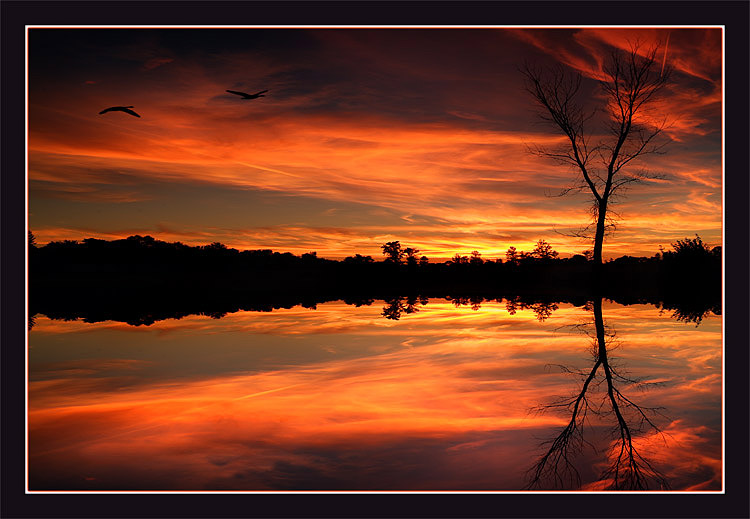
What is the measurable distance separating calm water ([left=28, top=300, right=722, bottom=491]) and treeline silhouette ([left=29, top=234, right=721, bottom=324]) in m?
3.50

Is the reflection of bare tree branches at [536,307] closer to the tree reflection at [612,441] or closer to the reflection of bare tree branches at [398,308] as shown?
the reflection of bare tree branches at [398,308]

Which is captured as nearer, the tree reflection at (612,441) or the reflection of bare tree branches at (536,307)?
the tree reflection at (612,441)

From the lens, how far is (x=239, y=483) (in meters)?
3.18

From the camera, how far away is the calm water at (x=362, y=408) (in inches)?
130

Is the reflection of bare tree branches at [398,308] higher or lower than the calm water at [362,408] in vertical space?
higher

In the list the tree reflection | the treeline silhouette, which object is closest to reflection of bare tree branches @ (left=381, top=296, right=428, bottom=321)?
the treeline silhouette

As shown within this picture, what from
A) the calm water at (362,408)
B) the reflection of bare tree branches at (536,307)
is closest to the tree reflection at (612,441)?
the calm water at (362,408)

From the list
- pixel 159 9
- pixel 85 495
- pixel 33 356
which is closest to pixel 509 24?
pixel 159 9

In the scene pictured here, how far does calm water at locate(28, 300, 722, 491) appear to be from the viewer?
3.31 m

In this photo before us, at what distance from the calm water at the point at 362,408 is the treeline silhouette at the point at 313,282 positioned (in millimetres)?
3501

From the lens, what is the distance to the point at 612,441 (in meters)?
3.76

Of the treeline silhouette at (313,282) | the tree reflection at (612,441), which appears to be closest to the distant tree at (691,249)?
the treeline silhouette at (313,282)

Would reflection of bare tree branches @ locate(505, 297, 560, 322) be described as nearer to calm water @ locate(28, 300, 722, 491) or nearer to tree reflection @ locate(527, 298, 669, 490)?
calm water @ locate(28, 300, 722, 491)

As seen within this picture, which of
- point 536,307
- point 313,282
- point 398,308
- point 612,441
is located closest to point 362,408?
point 612,441
